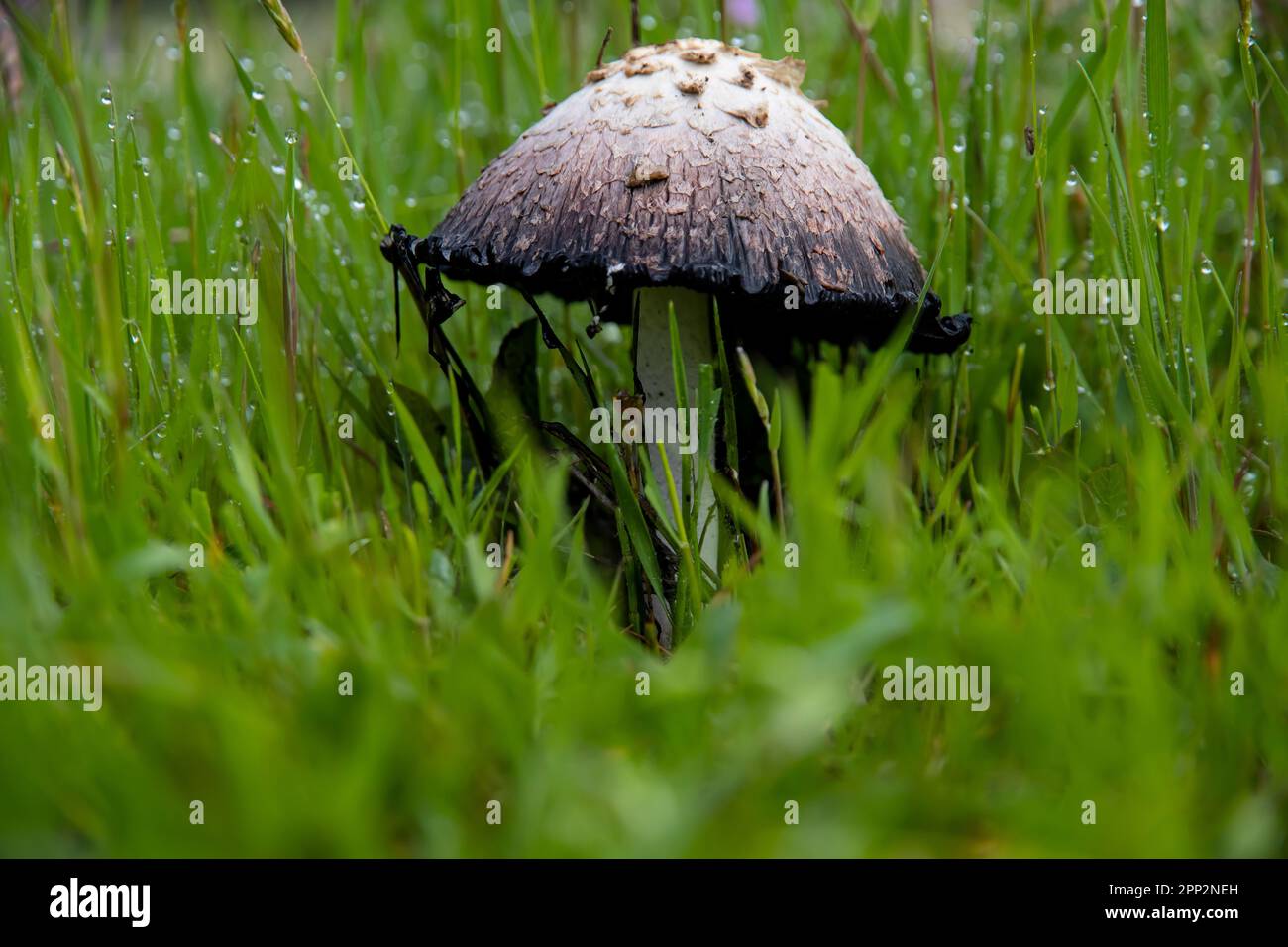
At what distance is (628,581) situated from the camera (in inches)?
69.4

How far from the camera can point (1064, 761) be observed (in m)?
1.11

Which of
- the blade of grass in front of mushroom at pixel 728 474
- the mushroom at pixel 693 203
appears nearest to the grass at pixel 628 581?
the blade of grass in front of mushroom at pixel 728 474

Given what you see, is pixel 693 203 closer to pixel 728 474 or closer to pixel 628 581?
pixel 728 474

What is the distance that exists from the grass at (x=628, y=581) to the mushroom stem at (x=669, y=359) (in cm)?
16

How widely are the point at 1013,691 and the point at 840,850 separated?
0.42m

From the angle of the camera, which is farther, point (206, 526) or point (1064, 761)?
point (206, 526)

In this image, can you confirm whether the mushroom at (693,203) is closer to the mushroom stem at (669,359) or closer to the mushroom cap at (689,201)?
the mushroom cap at (689,201)

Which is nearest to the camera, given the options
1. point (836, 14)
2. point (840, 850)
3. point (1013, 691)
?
point (840, 850)

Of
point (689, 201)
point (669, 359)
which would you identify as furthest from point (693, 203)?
point (669, 359)

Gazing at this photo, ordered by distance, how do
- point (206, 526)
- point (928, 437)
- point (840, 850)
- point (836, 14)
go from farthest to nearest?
point (836, 14) → point (928, 437) → point (206, 526) → point (840, 850)

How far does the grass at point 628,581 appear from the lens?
3.31ft

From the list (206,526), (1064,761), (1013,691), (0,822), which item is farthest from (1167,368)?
(0,822)
